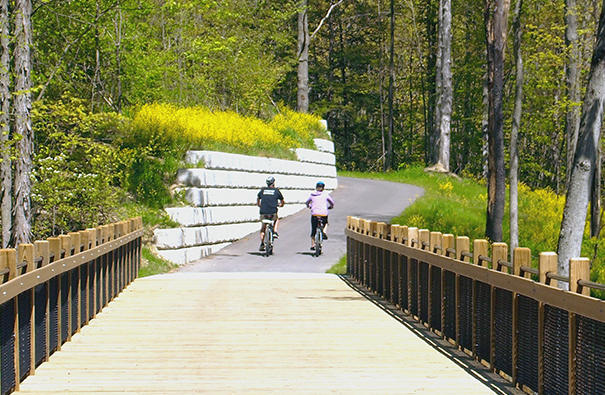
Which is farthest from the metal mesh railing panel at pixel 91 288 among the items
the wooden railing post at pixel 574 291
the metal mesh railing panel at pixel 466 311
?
the wooden railing post at pixel 574 291

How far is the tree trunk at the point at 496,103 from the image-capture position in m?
20.3

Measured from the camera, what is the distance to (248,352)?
873cm

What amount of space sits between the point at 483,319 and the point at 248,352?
2.34 meters

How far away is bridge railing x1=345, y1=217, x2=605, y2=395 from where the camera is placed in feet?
19.5

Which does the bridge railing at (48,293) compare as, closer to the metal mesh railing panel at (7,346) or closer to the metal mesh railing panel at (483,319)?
the metal mesh railing panel at (7,346)

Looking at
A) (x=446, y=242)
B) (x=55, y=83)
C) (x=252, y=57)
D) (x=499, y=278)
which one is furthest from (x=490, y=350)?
(x=252, y=57)

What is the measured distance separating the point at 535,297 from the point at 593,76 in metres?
7.20

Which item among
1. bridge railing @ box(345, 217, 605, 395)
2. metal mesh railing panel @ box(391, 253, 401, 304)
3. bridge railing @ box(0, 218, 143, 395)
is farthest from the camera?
metal mesh railing panel @ box(391, 253, 401, 304)

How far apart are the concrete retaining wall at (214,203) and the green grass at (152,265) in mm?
450

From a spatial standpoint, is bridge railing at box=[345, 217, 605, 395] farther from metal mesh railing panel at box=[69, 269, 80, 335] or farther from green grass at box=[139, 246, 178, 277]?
green grass at box=[139, 246, 178, 277]

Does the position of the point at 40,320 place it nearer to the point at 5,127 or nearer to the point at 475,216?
the point at 5,127

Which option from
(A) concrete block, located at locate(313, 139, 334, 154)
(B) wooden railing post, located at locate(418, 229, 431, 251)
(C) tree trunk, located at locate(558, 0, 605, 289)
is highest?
(A) concrete block, located at locate(313, 139, 334, 154)

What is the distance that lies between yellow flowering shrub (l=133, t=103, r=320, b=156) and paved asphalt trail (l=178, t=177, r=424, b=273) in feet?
7.62

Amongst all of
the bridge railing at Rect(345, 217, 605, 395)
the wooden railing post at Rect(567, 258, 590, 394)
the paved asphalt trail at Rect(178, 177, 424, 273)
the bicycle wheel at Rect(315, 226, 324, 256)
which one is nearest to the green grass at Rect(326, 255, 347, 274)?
the paved asphalt trail at Rect(178, 177, 424, 273)
